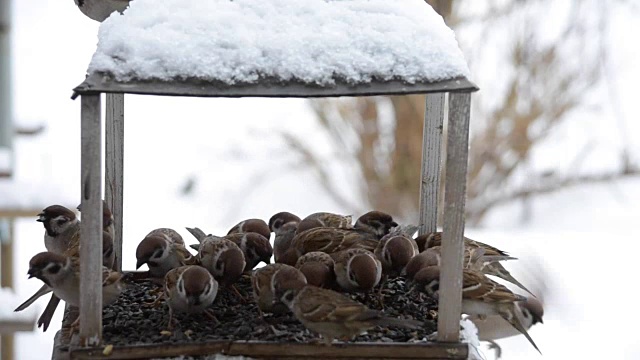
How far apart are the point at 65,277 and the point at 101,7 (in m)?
0.77

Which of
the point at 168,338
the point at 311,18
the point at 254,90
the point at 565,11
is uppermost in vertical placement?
the point at 565,11

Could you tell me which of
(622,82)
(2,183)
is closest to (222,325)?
(2,183)

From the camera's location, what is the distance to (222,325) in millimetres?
2596

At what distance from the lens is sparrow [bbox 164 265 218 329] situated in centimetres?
252

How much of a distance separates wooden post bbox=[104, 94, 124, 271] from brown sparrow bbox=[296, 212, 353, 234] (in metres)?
0.62

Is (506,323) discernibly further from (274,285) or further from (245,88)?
(245,88)


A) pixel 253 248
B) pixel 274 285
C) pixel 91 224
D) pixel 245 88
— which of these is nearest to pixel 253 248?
pixel 253 248

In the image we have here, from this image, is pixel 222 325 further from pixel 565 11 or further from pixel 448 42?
pixel 565 11

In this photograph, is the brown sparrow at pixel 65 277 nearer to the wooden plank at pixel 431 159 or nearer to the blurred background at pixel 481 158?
the wooden plank at pixel 431 159

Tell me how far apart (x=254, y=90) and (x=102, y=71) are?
1.19 feet

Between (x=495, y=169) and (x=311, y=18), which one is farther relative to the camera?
(x=495, y=169)

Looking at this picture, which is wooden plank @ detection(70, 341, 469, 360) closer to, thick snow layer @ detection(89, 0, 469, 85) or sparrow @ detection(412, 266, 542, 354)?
sparrow @ detection(412, 266, 542, 354)

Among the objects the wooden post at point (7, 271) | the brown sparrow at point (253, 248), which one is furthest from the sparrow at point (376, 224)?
the wooden post at point (7, 271)

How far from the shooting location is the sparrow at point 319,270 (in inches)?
106
